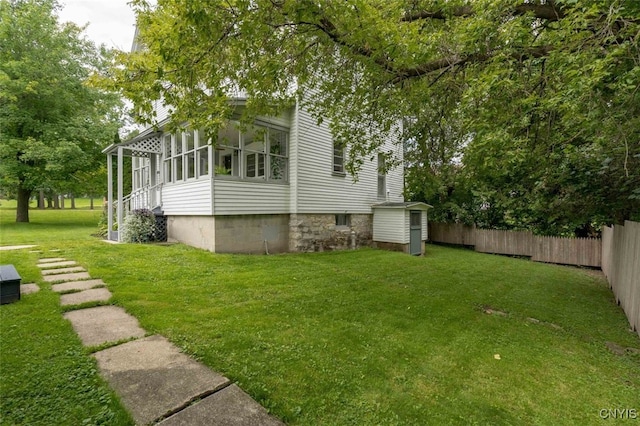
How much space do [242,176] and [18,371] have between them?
22.2 ft

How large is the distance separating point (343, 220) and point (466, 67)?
7498 millimetres

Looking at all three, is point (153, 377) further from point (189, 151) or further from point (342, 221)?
point (342, 221)

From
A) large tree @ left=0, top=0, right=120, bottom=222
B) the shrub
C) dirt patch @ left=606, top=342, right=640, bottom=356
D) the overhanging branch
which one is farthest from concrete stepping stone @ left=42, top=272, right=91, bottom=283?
large tree @ left=0, top=0, right=120, bottom=222

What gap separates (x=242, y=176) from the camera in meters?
8.82

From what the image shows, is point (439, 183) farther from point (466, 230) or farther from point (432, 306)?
point (432, 306)

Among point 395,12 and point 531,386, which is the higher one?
point 395,12

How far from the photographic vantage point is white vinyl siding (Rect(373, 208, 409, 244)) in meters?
12.2

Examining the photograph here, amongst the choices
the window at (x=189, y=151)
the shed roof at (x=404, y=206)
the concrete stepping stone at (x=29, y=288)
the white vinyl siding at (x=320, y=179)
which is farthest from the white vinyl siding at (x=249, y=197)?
the shed roof at (x=404, y=206)

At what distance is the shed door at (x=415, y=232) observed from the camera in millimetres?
12430

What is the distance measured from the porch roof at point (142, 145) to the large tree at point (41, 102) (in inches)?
218

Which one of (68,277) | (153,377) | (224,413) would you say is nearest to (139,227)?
(68,277)

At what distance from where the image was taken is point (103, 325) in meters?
3.45

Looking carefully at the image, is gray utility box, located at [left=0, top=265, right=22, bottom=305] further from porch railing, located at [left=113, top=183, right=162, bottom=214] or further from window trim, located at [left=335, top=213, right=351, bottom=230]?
window trim, located at [left=335, top=213, right=351, bottom=230]

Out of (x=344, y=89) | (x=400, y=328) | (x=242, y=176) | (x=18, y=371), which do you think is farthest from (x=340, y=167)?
(x=18, y=371)
